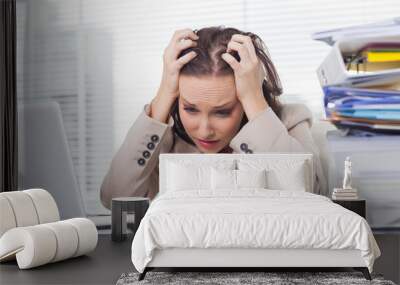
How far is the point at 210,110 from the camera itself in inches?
245

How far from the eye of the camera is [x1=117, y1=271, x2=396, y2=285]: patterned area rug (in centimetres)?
417

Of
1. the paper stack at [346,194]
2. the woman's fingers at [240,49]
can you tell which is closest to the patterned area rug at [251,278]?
the paper stack at [346,194]

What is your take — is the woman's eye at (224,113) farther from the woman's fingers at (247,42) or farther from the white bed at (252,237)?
the white bed at (252,237)

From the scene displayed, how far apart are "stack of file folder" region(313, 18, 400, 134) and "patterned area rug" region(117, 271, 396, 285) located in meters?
2.11

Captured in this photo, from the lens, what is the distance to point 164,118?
6.34 m

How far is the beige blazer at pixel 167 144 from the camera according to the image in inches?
243

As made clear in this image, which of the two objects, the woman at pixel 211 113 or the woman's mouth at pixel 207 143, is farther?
the woman's mouth at pixel 207 143

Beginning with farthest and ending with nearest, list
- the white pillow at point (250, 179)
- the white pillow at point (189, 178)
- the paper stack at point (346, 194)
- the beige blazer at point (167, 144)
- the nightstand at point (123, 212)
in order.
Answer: the beige blazer at point (167, 144) < the paper stack at point (346, 194) < the nightstand at point (123, 212) < the white pillow at point (189, 178) < the white pillow at point (250, 179)

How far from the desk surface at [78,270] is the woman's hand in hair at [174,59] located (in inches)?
68.0

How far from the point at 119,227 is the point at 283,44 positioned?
229 cm

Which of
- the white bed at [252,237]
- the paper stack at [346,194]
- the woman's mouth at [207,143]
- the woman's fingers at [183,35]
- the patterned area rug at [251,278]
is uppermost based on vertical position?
the woman's fingers at [183,35]

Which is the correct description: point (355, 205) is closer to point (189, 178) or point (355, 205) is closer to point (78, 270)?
point (189, 178)

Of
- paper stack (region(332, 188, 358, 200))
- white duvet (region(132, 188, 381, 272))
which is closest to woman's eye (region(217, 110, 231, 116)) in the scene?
paper stack (region(332, 188, 358, 200))

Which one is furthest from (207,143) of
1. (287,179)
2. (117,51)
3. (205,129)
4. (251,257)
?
(251,257)
